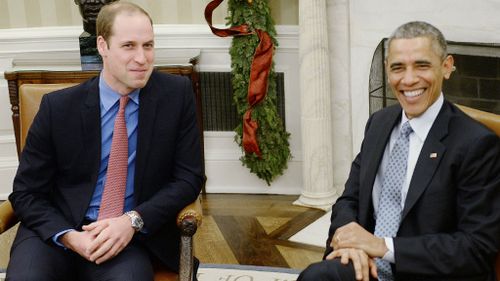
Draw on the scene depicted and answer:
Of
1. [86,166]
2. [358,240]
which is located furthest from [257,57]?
[358,240]

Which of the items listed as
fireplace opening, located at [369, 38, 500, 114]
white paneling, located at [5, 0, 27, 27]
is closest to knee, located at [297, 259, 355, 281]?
→ fireplace opening, located at [369, 38, 500, 114]

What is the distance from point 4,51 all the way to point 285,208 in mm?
2060

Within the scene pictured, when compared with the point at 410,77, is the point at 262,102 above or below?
below

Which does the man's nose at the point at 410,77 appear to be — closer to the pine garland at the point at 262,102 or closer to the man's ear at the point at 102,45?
the man's ear at the point at 102,45

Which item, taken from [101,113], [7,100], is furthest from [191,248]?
[7,100]

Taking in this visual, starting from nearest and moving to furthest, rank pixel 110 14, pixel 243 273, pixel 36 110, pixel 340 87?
pixel 110 14
pixel 36 110
pixel 243 273
pixel 340 87

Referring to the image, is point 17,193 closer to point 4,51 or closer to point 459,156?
point 459,156

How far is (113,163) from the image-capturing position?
277cm

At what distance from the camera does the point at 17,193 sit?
110 inches

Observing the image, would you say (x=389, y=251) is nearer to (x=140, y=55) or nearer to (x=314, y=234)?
(x=140, y=55)

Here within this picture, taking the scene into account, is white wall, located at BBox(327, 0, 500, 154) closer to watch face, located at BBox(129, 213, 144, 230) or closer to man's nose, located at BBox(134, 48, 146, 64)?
man's nose, located at BBox(134, 48, 146, 64)

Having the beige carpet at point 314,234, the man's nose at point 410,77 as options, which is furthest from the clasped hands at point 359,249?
the beige carpet at point 314,234

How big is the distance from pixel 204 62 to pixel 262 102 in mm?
511

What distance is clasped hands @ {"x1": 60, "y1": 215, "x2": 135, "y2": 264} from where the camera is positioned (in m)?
2.58
